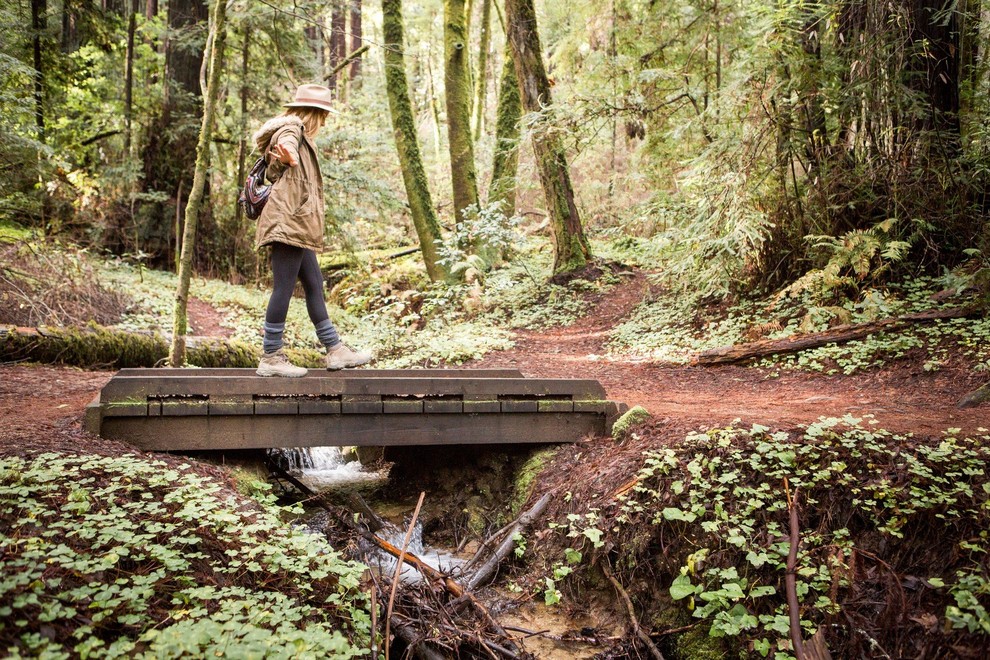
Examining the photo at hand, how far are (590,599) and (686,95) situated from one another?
10322 millimetres

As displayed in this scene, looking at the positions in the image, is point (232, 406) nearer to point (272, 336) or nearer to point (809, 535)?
point (272, 336)

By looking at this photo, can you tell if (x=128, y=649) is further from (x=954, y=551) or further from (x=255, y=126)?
(x=255, y=126)

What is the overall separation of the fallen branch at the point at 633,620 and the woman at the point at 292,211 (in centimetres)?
302

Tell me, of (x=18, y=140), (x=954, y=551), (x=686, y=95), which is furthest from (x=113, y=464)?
(x=686, y=95)

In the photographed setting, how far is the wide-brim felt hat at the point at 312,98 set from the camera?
17.7ft

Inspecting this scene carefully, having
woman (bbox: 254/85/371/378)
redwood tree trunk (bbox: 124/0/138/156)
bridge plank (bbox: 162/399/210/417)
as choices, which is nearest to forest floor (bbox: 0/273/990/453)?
bridge plank (bbox: 162/399/210/417)

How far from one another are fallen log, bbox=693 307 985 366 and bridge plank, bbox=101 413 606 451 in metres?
3.20

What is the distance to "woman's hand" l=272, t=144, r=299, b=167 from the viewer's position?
5086mm

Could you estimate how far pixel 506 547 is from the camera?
520 centimetres

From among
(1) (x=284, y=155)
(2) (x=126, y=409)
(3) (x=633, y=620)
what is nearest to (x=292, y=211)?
(1) (x=284, y=155)

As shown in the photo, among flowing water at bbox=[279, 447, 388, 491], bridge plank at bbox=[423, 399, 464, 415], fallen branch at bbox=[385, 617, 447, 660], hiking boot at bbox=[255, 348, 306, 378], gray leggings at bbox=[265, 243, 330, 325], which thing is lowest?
flowing water at bbox=[279, 447, 388, 491]

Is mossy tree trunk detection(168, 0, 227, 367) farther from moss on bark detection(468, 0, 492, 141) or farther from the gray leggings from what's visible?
moss on bark detection(468, 0, 492, 141)

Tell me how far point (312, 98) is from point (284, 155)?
A: 0.66 meters

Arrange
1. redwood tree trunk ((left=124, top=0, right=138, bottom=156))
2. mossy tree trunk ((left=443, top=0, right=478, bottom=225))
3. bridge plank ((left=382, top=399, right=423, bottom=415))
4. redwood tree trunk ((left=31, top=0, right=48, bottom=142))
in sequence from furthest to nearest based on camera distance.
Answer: mossy tree trunk ((left=443, top=0, right=478, bottom=225))
redwood tree trunk ((left=124, top=0, right=138, bottom=156))
redwood tree trunk ((left=31, top=0, right=48, bottom=142))
bridge plank ((left=382, top=399, right=423, bottom=415))
